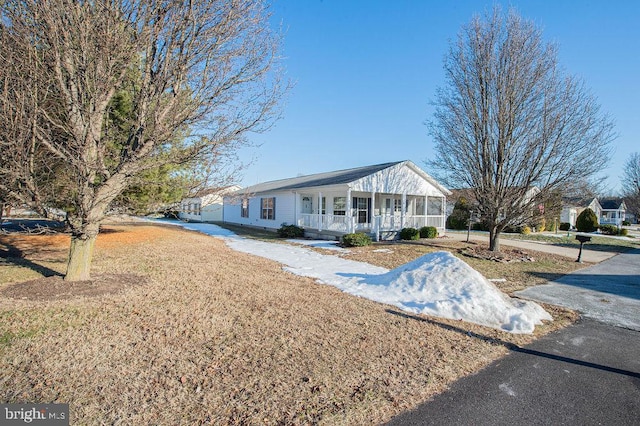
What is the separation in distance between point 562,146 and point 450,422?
551 inches

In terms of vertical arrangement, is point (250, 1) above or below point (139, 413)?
above

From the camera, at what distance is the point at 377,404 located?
3.14 metres

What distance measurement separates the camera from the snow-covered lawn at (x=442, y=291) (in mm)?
5720

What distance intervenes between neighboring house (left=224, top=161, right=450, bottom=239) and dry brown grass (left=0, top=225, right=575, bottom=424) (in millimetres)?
11061

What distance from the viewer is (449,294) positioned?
259 inches

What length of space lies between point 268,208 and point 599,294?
1904 cm

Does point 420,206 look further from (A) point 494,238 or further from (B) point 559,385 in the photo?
(B) point 559,385

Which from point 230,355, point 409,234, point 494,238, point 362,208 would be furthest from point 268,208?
point 230,355

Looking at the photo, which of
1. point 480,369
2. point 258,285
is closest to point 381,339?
point 480,369

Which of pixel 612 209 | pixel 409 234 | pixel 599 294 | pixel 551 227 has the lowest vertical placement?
pixel 599 294

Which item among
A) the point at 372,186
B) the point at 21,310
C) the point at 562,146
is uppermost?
the point at 562,146

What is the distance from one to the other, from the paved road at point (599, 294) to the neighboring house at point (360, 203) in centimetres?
884

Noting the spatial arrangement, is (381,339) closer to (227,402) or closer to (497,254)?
(227,402)

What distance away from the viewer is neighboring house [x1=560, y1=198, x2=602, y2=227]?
47.3 feet
